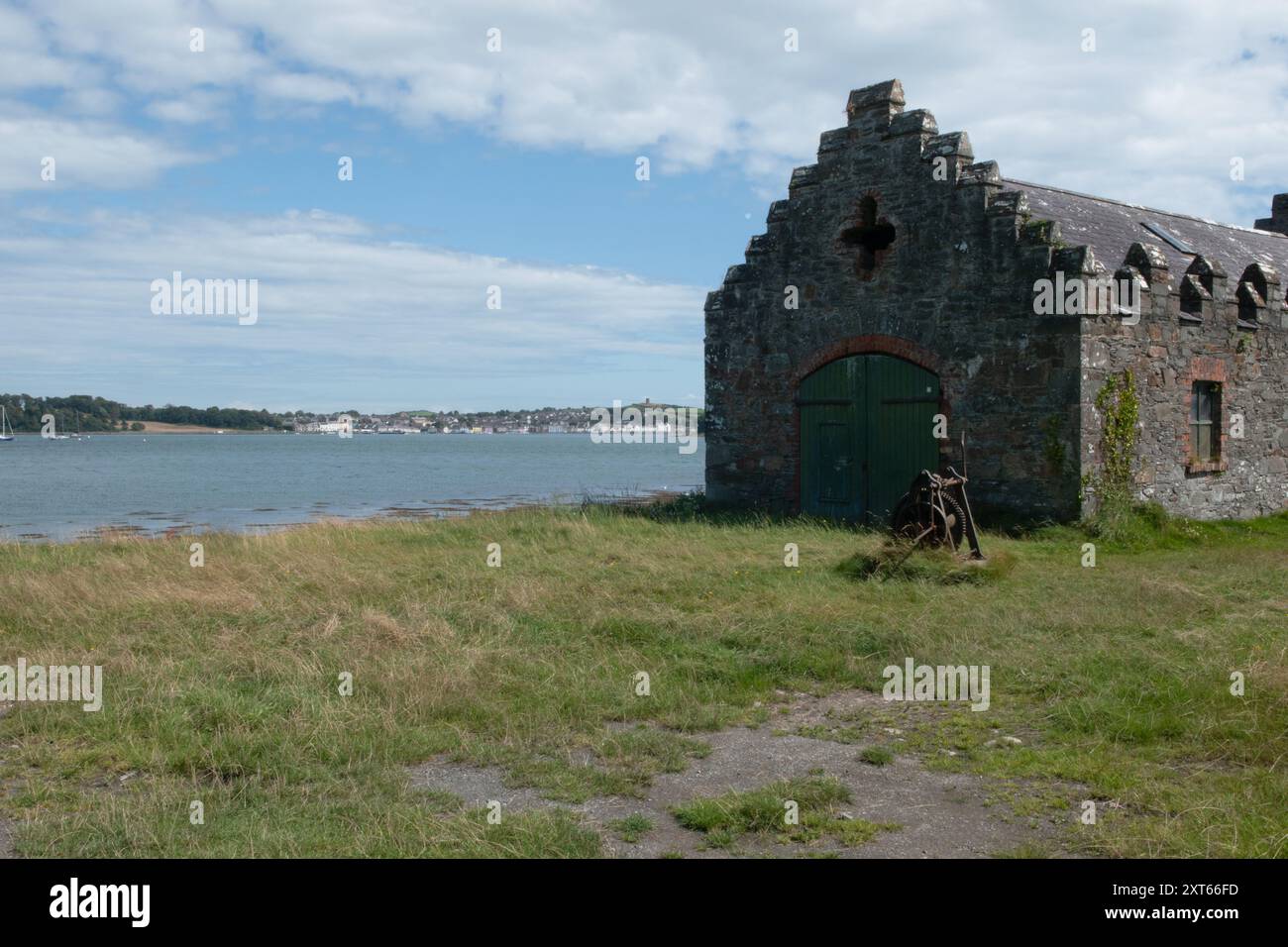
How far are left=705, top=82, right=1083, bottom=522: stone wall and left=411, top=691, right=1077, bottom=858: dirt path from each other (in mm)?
10880

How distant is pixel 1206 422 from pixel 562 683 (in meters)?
15.5

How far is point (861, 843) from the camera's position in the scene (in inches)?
220

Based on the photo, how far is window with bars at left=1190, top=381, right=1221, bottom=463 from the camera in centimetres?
1925

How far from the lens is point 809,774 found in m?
→ 6.74

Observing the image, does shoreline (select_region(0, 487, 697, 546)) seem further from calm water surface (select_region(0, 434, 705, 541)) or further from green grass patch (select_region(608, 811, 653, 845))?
green grass patch (select_region(608, 811, 653, 845))

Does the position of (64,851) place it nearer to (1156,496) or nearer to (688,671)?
(688,671)

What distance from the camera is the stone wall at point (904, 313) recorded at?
1727 cm

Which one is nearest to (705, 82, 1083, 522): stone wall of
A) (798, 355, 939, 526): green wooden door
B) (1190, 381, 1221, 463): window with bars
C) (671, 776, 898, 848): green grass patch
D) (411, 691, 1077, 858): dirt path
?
(798, 355, 939, 526): green wooden door

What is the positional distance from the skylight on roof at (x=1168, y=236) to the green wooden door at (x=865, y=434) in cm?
674

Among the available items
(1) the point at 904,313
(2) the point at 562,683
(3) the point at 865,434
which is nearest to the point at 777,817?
(2) the point at 562,683

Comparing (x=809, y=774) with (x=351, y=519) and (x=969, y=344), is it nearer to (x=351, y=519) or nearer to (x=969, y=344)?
(x=969, y=344)

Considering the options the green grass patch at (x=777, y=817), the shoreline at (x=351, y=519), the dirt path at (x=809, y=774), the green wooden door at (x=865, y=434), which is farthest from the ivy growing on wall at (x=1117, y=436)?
the green grass patch at (x=777, y=817)
